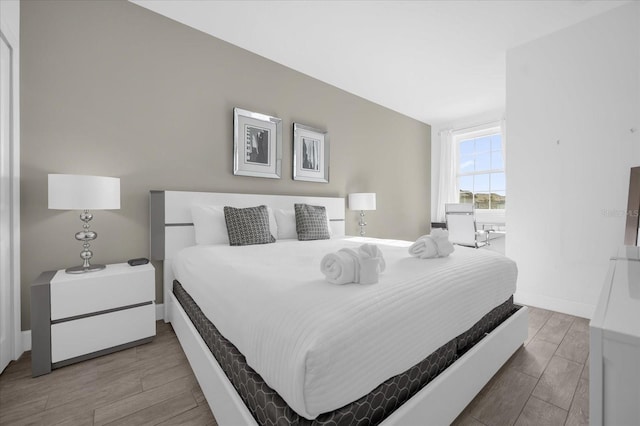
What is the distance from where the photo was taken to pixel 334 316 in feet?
2.69

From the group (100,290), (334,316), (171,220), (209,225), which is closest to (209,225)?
(209,225)

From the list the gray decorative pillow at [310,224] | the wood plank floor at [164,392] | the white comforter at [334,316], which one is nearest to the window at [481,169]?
the wood plank floor at [164,392]

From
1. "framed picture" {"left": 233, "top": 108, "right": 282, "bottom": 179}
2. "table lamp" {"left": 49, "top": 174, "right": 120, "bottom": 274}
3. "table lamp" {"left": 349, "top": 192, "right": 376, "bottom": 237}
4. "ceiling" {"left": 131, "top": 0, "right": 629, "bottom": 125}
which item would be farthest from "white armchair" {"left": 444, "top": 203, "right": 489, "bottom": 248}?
"table lamp" {"left": 49, "top": 174, "right": 120, "bottom": 274}

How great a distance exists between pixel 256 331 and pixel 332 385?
303 millimetres

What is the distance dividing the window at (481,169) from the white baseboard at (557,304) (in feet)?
7.53

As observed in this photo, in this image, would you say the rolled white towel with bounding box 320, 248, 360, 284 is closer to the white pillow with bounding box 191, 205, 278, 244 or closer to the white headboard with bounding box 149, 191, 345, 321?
the white pillow with bounding box 191, 205, 278, 244

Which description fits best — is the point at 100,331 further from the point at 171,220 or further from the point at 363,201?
the point at 363,201

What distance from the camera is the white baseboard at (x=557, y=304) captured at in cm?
254

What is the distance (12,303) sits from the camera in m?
1.84

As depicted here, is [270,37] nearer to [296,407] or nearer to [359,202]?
[359,202]

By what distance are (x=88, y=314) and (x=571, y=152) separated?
4165 mm

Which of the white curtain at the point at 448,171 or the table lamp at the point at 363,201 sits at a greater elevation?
the white curtain at the point at 448,171

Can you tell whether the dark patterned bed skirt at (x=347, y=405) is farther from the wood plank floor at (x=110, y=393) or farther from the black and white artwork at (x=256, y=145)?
the black and white artwork at (x=256, y=145)

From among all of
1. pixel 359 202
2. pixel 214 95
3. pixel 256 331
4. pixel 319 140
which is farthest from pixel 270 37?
pixel 256 331
